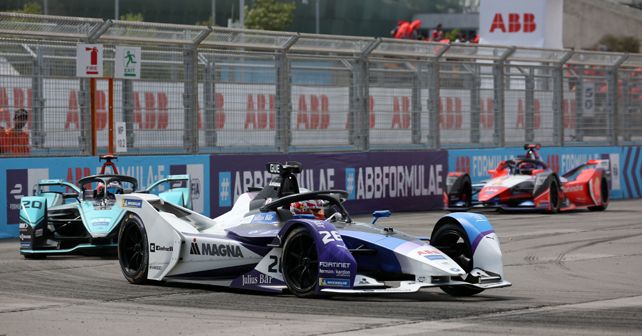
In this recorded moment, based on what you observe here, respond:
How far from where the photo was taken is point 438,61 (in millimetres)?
23922

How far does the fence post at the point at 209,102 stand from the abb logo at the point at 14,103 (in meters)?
3.25

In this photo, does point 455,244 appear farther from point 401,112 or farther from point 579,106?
point 579,106

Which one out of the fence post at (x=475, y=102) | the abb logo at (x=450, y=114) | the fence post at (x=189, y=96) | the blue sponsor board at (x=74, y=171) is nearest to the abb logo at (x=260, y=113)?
the fence post at (x=189, y=96)

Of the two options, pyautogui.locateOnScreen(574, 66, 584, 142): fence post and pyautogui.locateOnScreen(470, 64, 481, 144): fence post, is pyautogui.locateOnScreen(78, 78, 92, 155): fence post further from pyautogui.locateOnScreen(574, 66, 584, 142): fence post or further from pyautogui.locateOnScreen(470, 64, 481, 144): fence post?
pyautogui.locateOnScreen(574, 66, 584, 142): fence post

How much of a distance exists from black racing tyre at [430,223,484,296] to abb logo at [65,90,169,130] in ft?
27.8

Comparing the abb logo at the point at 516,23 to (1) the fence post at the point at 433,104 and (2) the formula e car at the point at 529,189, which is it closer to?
(1) the fence post at the point at 433,104

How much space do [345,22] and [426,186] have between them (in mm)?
44557

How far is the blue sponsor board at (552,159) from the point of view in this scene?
2436 cm

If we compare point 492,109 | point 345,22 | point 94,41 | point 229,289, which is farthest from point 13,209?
point 345,22

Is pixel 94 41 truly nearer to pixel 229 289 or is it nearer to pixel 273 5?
pixel 229 289

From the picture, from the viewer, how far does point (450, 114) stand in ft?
79.8

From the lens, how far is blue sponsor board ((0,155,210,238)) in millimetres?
17141

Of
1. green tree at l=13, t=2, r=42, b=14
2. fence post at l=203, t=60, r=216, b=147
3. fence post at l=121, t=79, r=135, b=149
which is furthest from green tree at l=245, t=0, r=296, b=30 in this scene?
fence post at l=121, t=79, r=135, b=149

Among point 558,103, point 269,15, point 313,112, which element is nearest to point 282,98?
point 313,112
